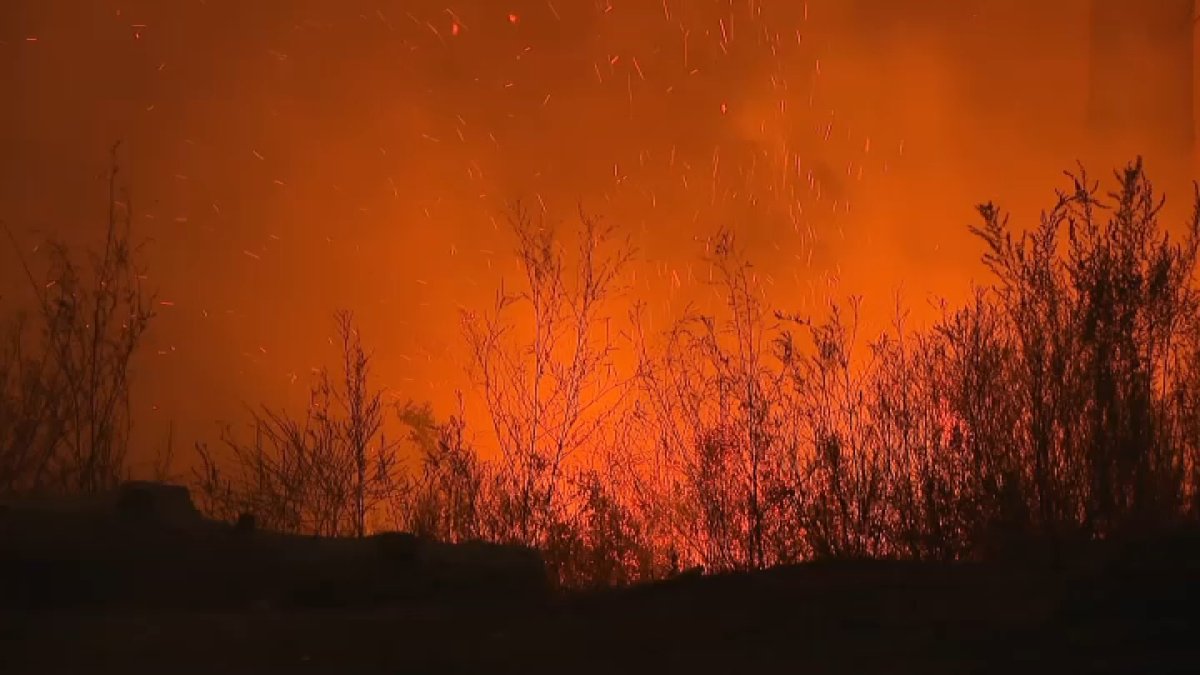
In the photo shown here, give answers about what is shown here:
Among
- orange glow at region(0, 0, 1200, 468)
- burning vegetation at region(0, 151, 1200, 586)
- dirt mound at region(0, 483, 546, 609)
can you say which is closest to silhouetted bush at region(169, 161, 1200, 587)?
burning vegetation at region(0, 151, 1200, 586)

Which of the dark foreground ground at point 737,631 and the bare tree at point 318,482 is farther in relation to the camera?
the bare tree at point 318,482

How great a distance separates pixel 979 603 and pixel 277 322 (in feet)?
12.0

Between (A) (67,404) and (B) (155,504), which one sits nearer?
(B) (155,504)

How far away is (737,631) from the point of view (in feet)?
6.13

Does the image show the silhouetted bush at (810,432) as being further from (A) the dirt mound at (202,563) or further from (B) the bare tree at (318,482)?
(A) the dirt mound at (202,563)

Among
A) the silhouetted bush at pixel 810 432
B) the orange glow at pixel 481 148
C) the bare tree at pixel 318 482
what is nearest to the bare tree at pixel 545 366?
the silhouetted bush at pixel 810 432

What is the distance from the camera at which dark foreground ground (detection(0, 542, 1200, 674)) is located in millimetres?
1627

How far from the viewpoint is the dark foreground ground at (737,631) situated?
1.63 metres

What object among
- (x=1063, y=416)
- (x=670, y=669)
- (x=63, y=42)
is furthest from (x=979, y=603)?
(x=63, y=42)

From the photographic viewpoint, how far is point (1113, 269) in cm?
296

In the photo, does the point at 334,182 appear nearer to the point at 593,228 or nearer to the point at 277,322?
the point at 277,322

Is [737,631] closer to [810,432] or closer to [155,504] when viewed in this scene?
[155,504]

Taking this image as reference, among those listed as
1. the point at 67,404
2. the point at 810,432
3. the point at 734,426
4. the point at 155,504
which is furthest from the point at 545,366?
the point at 155,504

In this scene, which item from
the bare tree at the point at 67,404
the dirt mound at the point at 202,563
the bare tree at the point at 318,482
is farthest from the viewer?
the bare tree at the point at 318,482
